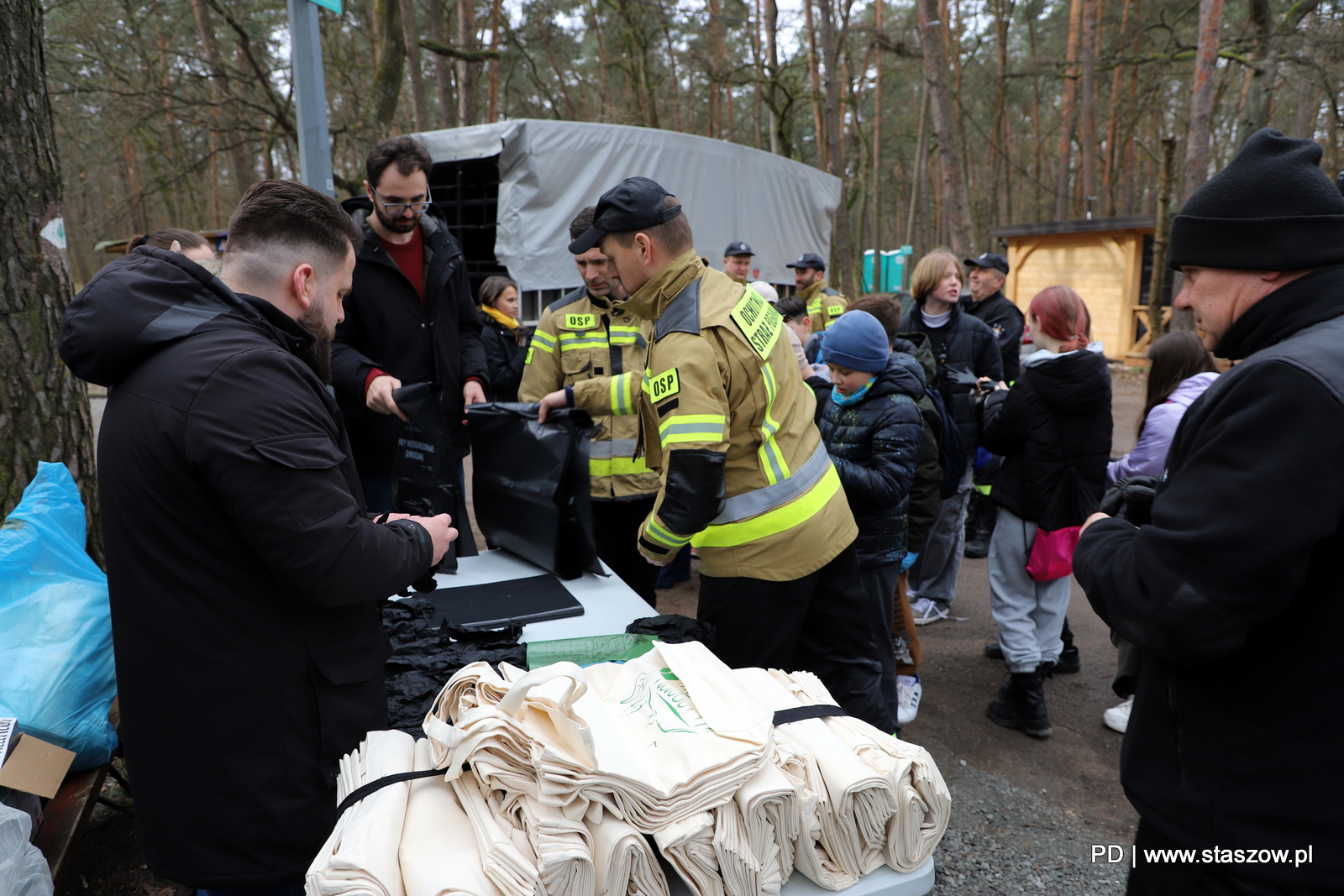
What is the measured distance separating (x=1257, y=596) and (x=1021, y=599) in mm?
2533

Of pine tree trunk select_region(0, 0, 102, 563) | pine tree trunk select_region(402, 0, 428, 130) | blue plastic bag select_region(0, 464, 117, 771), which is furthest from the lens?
pine tree trunk select_region(402, 0, 428, 130)

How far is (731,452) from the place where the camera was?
7.82 feet

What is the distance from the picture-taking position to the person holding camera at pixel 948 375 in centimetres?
456

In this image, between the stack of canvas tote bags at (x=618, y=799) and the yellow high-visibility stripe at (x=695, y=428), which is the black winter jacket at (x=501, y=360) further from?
the stack of canvas tote bags at (x=618, y=799)

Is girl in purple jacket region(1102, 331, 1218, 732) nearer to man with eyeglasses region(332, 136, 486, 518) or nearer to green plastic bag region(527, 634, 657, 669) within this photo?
green plastic bag region(527, 634, 657, 669)

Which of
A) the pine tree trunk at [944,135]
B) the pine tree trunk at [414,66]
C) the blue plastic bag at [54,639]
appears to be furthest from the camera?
the pine tree trunk at [414,66]

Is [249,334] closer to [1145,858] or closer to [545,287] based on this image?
[1145,858]

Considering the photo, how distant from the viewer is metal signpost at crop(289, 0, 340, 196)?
306 cm

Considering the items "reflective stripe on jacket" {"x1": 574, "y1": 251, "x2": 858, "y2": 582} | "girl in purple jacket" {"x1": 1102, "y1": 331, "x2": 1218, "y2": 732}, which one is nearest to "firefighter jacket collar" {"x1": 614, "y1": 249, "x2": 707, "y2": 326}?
"reflective stripe on jacket" {"x1": 574, "y1": 251, "x2": 858, "y2": 582}

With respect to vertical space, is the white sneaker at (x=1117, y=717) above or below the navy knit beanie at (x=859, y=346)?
below

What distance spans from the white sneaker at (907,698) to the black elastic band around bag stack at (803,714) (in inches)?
89.8

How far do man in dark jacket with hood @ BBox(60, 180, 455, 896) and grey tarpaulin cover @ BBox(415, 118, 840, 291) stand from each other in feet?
21.2

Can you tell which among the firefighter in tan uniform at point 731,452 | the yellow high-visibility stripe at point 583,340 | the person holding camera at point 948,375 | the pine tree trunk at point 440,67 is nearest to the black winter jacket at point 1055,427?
the person holding camera at point 948,375

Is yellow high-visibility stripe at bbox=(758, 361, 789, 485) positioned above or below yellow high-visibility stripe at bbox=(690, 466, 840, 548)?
above
